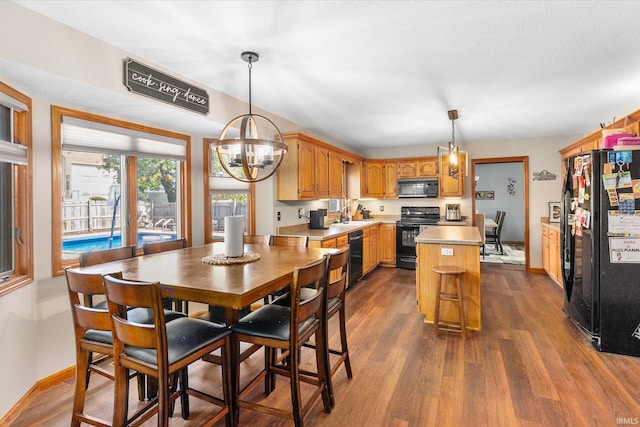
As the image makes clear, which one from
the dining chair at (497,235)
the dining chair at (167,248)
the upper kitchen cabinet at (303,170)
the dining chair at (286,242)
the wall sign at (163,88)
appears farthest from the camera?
the dining chair at (497,235)

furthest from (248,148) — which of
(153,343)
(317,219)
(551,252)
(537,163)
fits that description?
(537,163)

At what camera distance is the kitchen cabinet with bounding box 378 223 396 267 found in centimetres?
620

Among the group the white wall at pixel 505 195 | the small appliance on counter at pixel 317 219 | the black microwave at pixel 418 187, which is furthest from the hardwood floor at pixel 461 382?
the white wall at pixel 505 195

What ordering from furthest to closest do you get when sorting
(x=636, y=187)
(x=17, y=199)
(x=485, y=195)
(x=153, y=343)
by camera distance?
(x=485, y=195)
(x=636, y=187)
(x=17, y=199)
(x=153, y=343)

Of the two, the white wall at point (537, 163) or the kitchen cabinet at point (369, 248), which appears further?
the white wall at point (537, 163)

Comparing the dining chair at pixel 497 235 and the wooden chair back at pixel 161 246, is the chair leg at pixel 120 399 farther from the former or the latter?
the dining chair at pixel 497 235

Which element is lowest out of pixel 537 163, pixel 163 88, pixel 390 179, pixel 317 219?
pixel 317 219

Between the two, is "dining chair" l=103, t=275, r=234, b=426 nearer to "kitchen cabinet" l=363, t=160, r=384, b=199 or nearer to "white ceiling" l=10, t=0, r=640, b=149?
"white ceiling" l=10, t=0, r=640, b=149

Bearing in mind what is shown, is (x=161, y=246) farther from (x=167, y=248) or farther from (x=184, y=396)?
(x=184, y=396)

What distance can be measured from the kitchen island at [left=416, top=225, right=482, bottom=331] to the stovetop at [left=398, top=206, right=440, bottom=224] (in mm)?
2604

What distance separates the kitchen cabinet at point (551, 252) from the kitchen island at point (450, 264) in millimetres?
1947

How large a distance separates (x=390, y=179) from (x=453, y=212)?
1350mm

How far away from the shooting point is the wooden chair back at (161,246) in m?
2.63

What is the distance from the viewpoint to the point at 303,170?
14.0ft
